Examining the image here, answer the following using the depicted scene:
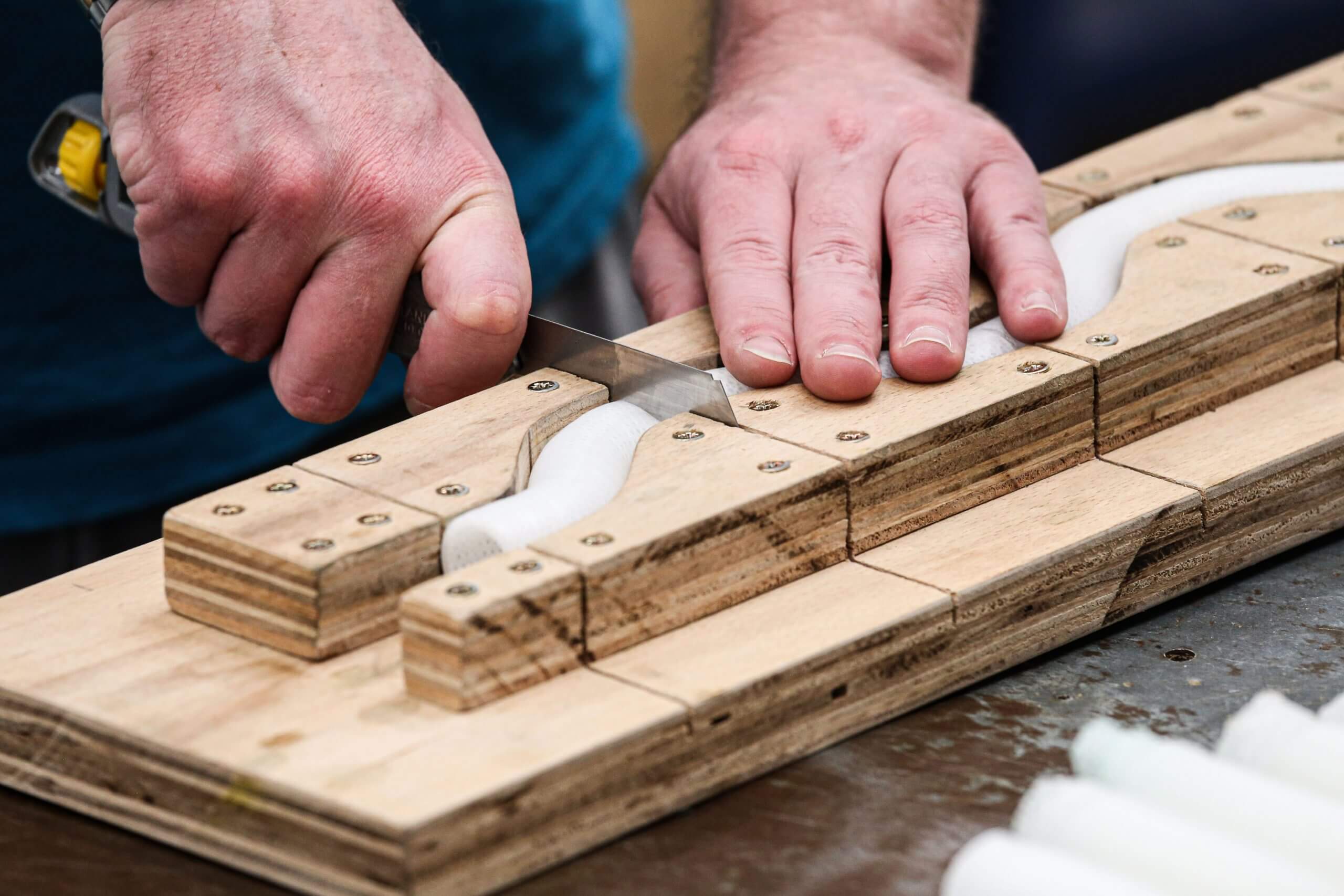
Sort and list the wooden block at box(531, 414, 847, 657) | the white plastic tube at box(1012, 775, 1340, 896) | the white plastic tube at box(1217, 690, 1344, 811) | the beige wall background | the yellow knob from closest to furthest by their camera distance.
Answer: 1. the white plastic tube at box(1012, 775, 1340, 896)
2. the white plastic tube at box(1217, 690, 1344, 811)
3. the wooden block at box(531, 414, 847, 657)
4. the yellow knob
5. the beige wall background

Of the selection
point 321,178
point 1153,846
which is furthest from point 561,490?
point 1153,846

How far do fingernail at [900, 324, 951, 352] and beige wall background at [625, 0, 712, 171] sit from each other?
11.3 feet

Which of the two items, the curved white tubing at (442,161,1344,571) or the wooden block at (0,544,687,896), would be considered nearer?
the wooden block at (0,544,687,896)

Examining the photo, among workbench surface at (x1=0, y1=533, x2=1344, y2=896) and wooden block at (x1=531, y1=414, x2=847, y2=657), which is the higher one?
wooden block at (x1=531, y1=414, x2=847, y2=657)

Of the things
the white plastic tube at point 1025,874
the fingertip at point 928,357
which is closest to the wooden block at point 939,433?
the fingertip at point 928,357

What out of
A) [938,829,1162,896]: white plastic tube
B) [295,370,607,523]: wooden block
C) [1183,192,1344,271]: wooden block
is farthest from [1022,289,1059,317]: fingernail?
[938,829,1162,896]: white plastic tube

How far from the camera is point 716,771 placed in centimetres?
109

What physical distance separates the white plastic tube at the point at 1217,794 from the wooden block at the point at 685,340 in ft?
1.84

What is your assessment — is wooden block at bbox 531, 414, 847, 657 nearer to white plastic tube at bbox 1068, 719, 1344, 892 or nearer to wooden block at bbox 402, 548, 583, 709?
wooden block at bbox 402, 548, 583, 709

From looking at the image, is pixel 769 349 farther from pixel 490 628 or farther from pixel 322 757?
pixel 322 757

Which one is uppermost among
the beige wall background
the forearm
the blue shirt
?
the forearm

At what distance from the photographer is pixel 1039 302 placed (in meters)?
1.45

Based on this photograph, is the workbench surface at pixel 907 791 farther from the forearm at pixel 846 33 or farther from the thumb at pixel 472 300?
the forearm at pixel 846 33

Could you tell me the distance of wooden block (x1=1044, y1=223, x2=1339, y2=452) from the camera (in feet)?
4.61
